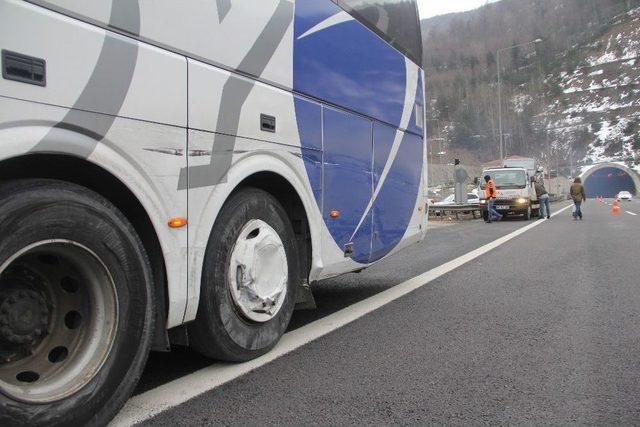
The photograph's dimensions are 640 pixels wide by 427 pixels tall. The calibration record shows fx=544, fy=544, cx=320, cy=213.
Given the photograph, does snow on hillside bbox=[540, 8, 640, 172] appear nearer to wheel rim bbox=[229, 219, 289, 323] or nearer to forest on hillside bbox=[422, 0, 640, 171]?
forest on hillside bbox=[422, 0, 640, 171]

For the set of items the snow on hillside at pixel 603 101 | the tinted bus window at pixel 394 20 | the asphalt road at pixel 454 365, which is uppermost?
the snow on hillside at pixel 603 101

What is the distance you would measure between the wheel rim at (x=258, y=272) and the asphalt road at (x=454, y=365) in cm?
35

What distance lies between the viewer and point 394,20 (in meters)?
5.51

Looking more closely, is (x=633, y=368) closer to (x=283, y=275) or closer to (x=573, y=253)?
(x=283, y=275)

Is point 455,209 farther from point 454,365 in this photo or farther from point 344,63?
point 454,365

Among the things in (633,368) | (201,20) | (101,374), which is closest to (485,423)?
(633,368)

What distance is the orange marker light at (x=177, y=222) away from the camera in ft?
Answer: 8.40

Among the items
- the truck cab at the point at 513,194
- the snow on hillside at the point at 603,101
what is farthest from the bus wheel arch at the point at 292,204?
the snow on hillside at the point at 603,101

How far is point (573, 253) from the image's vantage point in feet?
31.2

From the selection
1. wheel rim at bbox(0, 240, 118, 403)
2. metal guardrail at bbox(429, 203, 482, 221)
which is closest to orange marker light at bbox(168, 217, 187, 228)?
wheel rim at bbox(0, 240, 118, 403)

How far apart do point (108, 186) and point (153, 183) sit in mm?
190

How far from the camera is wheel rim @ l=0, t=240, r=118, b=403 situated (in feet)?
6.55

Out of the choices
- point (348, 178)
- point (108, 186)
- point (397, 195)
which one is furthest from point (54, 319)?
point (397, 195)

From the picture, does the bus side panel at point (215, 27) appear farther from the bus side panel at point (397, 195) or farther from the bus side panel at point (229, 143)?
the bus side panel at point (397, 195)
